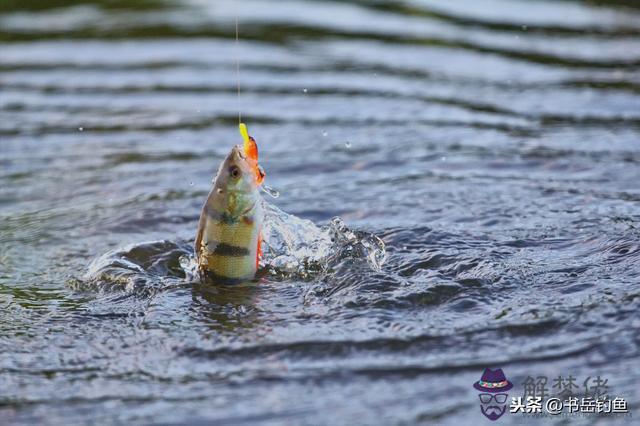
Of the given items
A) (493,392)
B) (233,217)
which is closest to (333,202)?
(233,217)

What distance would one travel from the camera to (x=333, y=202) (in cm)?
704

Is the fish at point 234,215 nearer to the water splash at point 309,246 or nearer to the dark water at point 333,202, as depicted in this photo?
the dark water at point 333,202

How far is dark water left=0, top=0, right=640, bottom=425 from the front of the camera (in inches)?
176

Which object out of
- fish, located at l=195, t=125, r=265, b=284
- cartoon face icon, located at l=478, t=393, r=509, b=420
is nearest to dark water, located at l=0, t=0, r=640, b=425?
cartoon face icon, located at l=478, t=393, r=509, b=420

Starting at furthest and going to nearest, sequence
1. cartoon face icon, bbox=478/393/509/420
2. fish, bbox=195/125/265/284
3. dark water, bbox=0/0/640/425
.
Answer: fish, bbox=195/125/265/284, dark water, bbox=0/0/640/425, cartoon face icon, bbox=478/393/509/420

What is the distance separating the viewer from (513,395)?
13.8 ft

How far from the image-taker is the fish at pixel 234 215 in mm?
4984

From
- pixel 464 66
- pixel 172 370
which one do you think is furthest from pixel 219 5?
pixel 172 370

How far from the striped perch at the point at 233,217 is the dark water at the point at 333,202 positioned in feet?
0.89

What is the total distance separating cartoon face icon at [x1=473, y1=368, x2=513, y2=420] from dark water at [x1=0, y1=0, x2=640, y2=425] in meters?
0.03

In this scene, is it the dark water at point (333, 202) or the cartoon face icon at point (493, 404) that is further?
the dark water at point (333, 202)

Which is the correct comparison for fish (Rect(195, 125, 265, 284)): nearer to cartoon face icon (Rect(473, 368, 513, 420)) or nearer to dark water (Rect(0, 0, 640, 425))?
dark water (Rect(0, 0, 640, 425))

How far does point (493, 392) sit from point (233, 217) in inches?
59.7

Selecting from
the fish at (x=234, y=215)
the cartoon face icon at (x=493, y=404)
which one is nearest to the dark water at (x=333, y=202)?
the cartoon face icon at (x=493, y=404)
